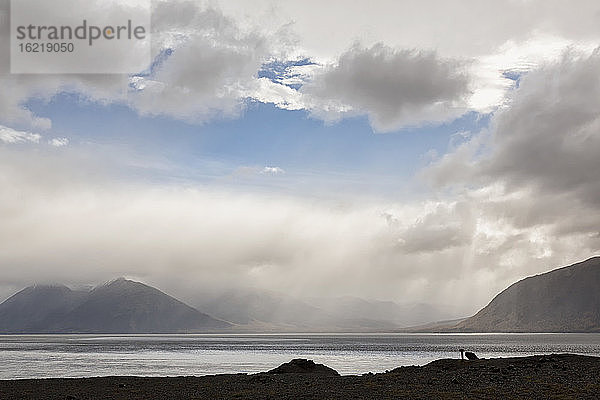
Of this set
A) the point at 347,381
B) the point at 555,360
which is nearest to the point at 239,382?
the point at 347,381

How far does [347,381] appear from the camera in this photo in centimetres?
6316

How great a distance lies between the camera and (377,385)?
57.9 meters

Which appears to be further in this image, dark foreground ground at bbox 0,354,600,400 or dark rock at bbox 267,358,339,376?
dark rock at bbox 267,358,339,376

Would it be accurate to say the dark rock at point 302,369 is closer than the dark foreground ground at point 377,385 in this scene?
No

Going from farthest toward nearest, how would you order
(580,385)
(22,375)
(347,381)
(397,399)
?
(22,375)
(347,381)
(580,385)
(397,399)

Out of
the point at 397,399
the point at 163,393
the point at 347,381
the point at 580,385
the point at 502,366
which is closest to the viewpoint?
the point at 397,399

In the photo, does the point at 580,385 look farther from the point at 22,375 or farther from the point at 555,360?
the point at 22,375

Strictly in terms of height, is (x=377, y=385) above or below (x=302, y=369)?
above

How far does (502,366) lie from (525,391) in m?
23.6

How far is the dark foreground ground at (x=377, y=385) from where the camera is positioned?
50344 mm

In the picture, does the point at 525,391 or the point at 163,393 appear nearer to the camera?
the point at 525,391

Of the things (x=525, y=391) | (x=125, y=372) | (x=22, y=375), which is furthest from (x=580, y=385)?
(x=22, y=375)

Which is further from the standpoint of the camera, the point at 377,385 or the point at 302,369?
the point at 302,369

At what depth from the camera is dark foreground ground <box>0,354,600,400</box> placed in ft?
165
